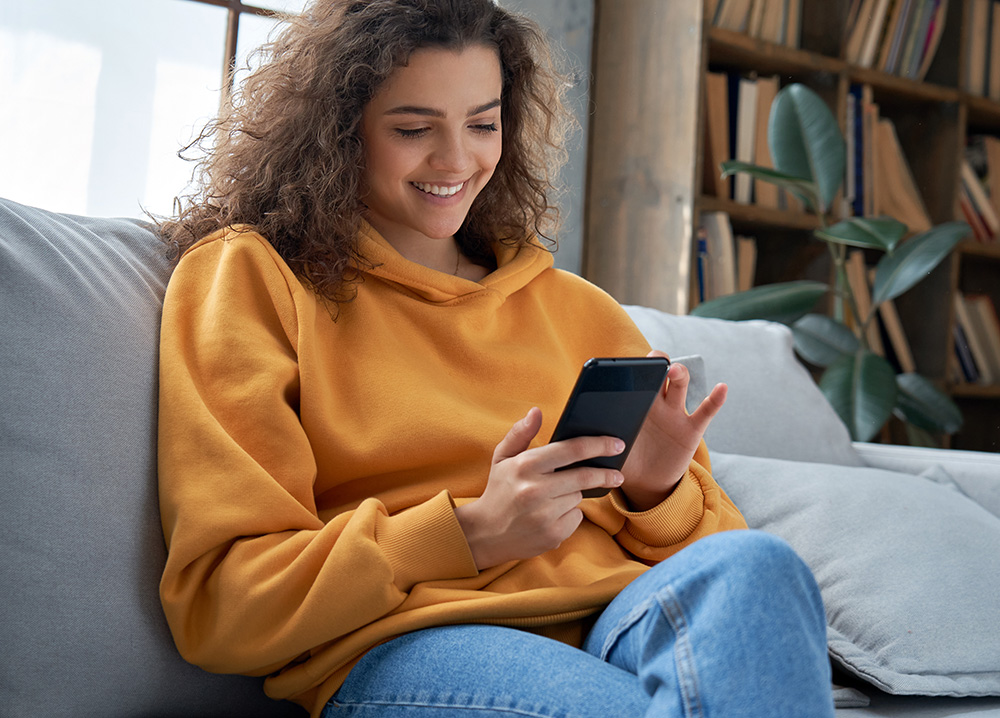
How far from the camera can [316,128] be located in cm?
101

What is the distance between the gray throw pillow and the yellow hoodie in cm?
13

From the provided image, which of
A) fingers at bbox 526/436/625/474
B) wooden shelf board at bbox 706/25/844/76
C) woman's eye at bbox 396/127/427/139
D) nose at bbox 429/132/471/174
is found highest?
wooden shelf board at bbox 706/25/844/76

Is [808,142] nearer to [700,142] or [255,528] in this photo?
[700,142]

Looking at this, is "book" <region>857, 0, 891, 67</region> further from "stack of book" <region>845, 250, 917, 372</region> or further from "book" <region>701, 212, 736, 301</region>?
"book" <region>701, 212, 736, 301</region>

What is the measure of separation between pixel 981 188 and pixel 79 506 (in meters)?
2.74

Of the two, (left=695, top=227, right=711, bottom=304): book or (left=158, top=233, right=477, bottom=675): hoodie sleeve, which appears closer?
(left=158, top=233, right=477, bottom=675): hoodie sleeve

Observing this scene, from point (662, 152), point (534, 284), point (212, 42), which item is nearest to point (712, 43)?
point (662, 152)

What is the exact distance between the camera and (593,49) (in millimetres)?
2455

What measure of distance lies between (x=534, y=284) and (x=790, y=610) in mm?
594

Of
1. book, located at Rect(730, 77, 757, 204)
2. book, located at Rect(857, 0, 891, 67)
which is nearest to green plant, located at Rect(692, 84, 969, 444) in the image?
book, located at Rect(730, 77, 757, 204)

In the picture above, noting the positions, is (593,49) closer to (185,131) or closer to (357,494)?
(185,131)

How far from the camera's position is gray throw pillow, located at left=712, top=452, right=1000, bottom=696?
3.14 feet

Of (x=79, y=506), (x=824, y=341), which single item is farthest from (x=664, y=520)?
(x=824, y=341)

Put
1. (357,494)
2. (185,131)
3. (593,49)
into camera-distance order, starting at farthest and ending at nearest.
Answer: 1. (593,49)
2. (185,131)
3. (357,494)
